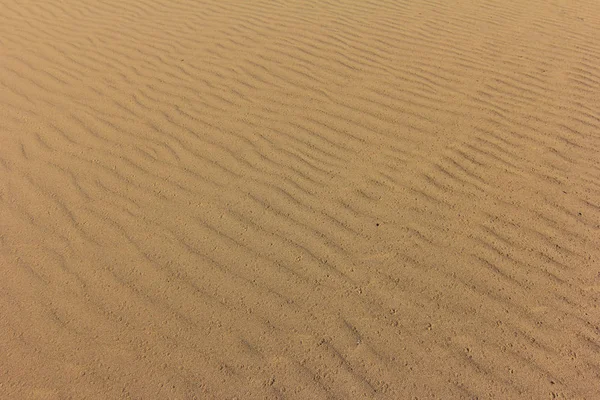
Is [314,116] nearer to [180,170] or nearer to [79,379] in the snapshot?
[180,170]

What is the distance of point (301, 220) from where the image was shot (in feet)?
10.8

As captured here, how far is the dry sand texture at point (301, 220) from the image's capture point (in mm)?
2529

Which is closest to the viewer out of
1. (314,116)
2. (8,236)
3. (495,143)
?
(8,236)

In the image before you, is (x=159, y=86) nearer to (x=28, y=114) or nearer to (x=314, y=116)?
(x=28, y=114)

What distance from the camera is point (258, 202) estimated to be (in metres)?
3.46

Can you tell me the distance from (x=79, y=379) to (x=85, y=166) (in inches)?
69.5

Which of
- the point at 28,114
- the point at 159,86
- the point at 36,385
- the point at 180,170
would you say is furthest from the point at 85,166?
the point at 36,385

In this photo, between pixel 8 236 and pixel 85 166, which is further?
pixel 85 166

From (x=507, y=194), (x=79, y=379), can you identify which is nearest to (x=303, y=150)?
(x=507, y=194)

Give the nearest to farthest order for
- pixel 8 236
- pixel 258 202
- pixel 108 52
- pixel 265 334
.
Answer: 1. pixel 265 334
2. pixel 8 236
3. pixel 258 202
4. pixel 108 52

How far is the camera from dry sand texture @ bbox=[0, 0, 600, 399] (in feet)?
8.30

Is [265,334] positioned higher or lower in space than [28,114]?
lower

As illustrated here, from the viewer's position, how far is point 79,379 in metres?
2.46

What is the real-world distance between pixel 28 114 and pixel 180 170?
5.35 feet
